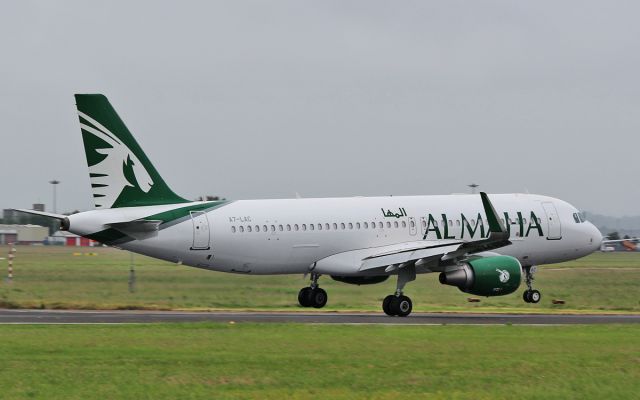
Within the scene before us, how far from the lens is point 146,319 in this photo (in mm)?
33750

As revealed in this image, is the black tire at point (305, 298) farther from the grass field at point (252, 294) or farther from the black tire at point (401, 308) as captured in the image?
the black tire at point (401, 308)


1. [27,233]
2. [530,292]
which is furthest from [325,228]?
[27,233]

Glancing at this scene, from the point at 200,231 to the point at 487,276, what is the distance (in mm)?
9363

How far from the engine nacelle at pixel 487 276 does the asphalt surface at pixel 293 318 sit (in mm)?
932

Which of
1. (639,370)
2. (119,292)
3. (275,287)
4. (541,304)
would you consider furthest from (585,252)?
(639,370)

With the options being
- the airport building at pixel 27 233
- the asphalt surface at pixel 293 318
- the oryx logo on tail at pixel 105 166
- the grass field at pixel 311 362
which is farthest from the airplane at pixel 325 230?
the airport building at pixel 27 233

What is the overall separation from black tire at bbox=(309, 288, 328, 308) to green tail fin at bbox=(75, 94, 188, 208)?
7.80 meters

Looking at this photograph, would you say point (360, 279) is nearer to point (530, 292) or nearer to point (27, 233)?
point (530, 292)

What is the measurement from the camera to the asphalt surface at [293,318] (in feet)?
109

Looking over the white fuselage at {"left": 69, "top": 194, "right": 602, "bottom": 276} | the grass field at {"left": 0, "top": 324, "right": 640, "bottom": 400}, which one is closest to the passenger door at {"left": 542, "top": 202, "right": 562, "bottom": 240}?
the white fuselage at {"left": 69, "top": 194, "right": 602, "bottom": 276}

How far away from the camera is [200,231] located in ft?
123

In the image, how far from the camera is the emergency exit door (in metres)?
37.5

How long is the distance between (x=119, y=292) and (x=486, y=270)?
1724 centimetres

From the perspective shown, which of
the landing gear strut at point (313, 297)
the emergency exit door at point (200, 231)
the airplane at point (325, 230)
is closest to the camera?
the airplane at point (325, 230)
